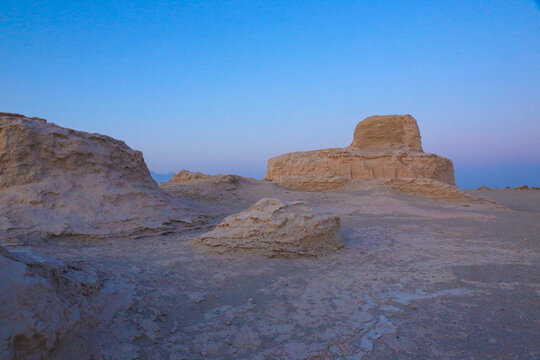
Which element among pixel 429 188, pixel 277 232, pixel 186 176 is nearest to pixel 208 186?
pixel 186 176

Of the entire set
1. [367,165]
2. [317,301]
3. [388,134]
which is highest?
[388,134]

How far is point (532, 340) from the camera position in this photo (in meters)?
2.23

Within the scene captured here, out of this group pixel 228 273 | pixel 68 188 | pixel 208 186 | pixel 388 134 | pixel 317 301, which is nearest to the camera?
pixel 317 301

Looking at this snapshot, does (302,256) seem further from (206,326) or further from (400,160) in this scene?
(400,160)

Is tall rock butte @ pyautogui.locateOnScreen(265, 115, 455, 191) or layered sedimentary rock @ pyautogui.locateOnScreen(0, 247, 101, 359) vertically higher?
tall rock butte @ pyautogui.locateOnScreen(265, 115, 455, 191)

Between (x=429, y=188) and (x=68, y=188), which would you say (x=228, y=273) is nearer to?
(x=68, y=188)

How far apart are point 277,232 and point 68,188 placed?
3875 mm

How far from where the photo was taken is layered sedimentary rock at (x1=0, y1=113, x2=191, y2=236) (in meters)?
5.00

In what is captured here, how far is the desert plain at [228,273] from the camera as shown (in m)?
2.08

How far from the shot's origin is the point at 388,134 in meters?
14.9

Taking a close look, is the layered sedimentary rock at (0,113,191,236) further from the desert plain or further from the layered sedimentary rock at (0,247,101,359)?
the layered sedimentary rock at (0,247,101,359)

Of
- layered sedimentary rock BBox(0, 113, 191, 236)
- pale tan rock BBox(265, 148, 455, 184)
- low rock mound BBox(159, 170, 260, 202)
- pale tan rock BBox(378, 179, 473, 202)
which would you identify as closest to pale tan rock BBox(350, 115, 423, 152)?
Result: pale tan rock BBox(265, 148, 455, 184)

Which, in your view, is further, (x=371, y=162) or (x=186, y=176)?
(x=371, y=162)

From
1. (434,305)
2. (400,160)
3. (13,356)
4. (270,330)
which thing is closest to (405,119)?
(400,160)
